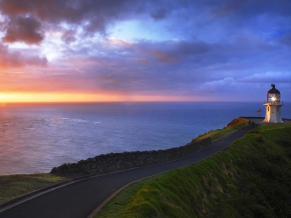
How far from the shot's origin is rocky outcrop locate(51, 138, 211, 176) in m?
17.2

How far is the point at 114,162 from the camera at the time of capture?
766 inches

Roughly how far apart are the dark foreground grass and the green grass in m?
4.41

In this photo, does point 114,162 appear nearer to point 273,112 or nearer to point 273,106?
point 273,106

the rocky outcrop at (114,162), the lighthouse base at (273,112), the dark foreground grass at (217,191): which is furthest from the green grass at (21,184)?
the lighthouse base at (273,112)

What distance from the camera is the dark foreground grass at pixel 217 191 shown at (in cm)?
1149

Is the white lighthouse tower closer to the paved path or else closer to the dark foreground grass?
the dark foreground grass

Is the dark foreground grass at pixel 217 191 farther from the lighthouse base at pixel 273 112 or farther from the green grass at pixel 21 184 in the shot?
the lighthouse base at pixel 273 112

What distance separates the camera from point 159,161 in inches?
939

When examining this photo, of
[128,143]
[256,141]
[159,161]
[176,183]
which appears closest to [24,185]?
[176,183]

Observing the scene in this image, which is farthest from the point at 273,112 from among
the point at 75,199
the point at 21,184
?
the point at 21,184

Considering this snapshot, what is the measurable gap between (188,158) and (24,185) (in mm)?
16531

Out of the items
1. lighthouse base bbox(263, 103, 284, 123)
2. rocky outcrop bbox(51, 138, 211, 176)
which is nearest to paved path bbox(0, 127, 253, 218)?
rocky outcrop bbox(51, 138, 211, 176)

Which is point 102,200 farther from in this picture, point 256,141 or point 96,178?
point 256,141

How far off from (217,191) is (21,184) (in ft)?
38.8
